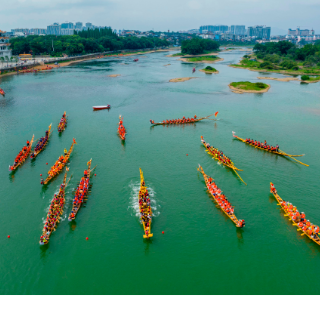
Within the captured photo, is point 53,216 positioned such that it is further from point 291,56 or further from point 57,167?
point 291,56

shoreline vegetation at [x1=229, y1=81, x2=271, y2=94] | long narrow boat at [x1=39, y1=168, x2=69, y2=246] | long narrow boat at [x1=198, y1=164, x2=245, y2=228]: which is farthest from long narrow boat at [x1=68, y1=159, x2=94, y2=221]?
shoreline vegetation at [x1=229, y1=81, x2=271, y2=94]

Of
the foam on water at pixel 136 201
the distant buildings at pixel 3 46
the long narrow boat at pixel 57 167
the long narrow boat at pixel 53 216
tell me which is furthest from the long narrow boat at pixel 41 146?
the distant buildings at pixel 3 46

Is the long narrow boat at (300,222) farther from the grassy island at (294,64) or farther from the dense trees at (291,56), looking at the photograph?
the dense trees at (291,56)

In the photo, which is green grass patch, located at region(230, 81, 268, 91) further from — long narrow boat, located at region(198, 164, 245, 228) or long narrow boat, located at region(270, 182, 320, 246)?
long narrow boat, located at region(270, 182, 320, 246)

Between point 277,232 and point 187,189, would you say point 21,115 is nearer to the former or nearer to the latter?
point 187,189

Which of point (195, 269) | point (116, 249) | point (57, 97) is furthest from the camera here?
point (57, 97)
